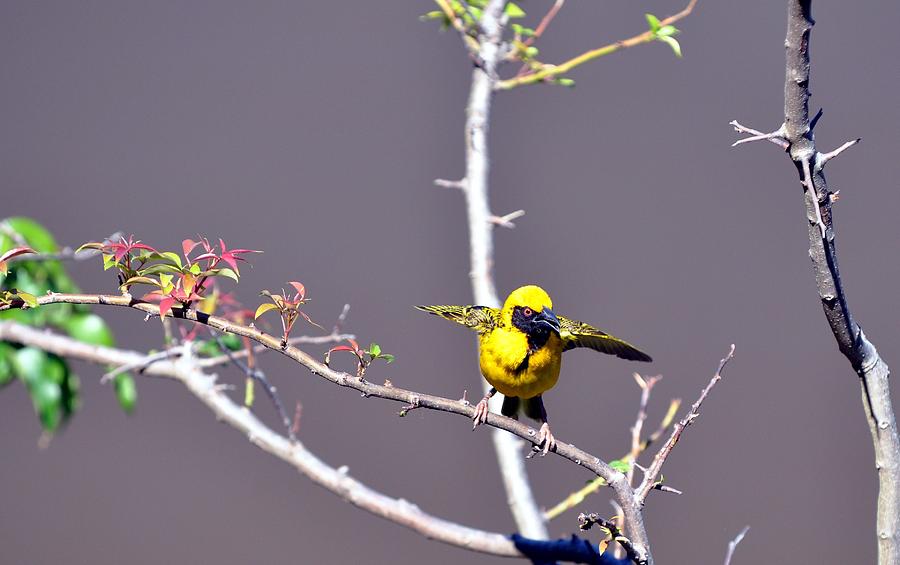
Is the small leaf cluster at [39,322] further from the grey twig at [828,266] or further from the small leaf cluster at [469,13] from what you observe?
the grey twig at [828,266]

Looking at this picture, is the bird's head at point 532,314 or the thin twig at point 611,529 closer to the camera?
the thin twig at point 611,529

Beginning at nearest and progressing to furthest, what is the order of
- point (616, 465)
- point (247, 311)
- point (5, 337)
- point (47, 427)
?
point (616, 465) < point (247, 311) < point (5, 337) < point (47, 427)

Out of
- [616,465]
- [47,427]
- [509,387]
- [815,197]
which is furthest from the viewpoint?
[47,427]

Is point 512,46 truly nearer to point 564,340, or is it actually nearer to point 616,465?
point 564,340

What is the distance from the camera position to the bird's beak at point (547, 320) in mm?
1764

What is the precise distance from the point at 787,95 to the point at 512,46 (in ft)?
4.15

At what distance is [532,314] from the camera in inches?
71.2

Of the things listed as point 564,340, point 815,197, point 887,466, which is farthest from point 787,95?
point 564,340

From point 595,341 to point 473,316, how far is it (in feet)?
0.85

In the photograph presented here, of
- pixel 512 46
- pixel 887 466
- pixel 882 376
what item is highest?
pixel 512 46

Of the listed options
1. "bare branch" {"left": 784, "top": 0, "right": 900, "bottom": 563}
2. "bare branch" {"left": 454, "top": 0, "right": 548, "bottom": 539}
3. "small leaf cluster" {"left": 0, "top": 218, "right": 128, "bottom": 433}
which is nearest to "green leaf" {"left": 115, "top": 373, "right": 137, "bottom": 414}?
"small leaf cluster" {"left": 0, "top": 218, "right": 128, "bottom": 433}

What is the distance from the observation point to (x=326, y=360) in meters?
1.20

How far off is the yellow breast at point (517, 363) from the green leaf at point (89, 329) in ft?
3.40

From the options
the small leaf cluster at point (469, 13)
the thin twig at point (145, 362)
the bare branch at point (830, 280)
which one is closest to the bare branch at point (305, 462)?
the thin twig at point (145, 362)
